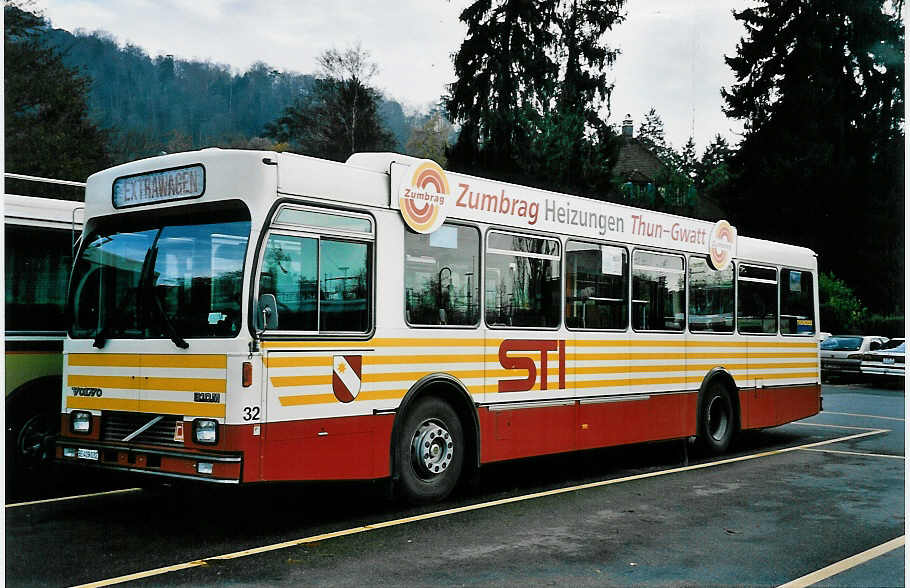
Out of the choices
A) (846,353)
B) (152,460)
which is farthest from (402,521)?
(846,353)

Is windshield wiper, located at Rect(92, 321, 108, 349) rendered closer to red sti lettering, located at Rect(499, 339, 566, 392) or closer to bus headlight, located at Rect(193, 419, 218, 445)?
bus headlight, located at Rect(193, 419, 218, 445)

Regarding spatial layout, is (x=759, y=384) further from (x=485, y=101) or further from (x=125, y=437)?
(x=485, y=101)

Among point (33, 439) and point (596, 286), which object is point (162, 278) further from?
point (596, 286)

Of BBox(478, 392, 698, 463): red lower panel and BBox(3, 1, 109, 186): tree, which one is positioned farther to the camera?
BBox(3, 1, 109, 186): tree

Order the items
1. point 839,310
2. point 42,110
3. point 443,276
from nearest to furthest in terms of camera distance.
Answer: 1. point 443,276
2. point 42,110
3. point 839,310

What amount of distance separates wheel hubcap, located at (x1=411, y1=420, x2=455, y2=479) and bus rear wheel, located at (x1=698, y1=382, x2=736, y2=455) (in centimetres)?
506

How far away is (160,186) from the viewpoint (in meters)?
8.05

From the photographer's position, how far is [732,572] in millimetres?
6566

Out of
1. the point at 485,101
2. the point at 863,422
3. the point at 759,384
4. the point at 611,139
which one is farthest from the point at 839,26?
the point at 759,384

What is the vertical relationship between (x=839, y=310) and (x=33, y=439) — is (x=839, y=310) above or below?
above

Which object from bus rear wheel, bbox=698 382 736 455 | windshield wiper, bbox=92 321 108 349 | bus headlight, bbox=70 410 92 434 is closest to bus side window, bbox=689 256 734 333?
bus rear wheel, bbox=698 382 736 455

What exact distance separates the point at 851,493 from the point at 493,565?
5.02m

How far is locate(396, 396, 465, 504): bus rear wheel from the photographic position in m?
8.65

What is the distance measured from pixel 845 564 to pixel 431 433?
3.63m
